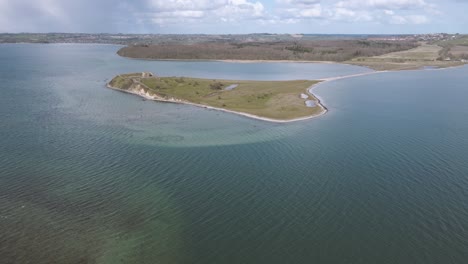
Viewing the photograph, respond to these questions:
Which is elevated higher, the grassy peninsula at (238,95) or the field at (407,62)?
the field at (407,62)

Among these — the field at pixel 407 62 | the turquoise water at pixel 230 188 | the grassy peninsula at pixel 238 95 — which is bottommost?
the turquoise water at pixel 230 188

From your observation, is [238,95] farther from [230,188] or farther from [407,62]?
[407,62]

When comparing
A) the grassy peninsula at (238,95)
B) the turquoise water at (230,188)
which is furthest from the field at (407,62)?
the turquoise water at (230,188)

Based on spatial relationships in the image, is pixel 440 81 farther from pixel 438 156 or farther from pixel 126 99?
pixel 126 99

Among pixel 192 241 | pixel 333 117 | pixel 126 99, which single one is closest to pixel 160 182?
pixel 192 241

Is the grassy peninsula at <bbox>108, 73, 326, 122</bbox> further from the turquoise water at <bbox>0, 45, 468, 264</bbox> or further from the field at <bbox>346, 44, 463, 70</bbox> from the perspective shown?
the field at <bbox>346, 44, 463, 70</bbox>

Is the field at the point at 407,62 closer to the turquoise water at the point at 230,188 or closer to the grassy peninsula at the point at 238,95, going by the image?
the grassy peninsula at the point at 238,95

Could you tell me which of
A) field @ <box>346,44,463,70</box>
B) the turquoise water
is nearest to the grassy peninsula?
the turquoise water

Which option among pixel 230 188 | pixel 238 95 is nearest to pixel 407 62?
pixel 238 95
